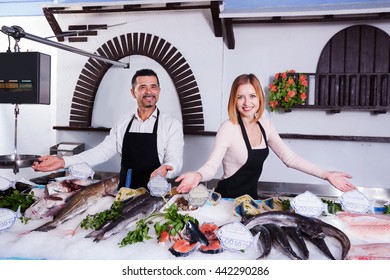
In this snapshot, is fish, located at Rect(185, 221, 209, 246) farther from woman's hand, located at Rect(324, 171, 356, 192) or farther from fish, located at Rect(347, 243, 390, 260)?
woman's hand, located at Rect(324, 171, 356, 192)

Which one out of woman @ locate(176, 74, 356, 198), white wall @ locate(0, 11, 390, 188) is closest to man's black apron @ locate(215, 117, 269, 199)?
woman @ locate(176, 74, 356, 198)

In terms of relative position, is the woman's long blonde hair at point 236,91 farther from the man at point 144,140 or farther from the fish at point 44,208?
the fish at point 44,208

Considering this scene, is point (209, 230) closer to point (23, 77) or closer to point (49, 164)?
point (49, 164)

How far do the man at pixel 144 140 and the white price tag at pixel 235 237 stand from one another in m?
0.67

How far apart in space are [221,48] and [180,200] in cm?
112

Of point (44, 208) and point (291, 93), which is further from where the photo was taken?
point (291, 93)

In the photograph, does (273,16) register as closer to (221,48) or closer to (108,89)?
(221,48)

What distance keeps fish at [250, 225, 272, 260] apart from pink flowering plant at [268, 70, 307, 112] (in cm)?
105

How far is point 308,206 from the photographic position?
1.03m

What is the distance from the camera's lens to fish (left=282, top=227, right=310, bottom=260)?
0.88m

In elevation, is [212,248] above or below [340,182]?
below

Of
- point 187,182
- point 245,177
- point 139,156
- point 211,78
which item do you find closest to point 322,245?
point 187,182

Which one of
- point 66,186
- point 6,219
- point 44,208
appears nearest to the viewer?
point 6,219

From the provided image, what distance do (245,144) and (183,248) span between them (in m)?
0.61
